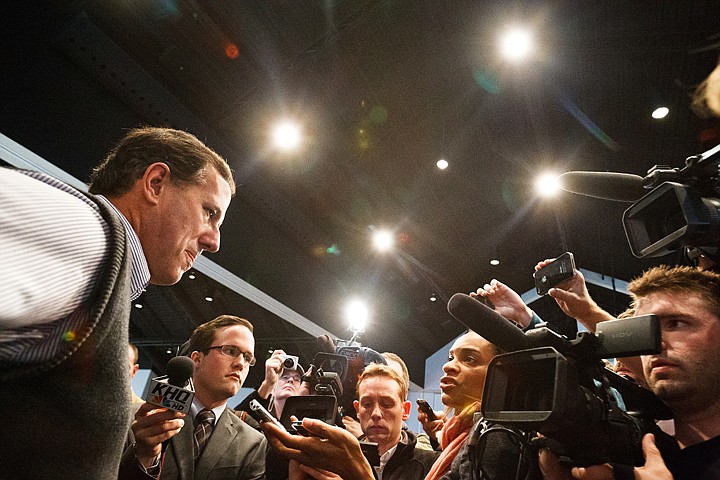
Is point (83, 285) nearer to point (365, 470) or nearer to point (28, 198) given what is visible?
point (28, 198)

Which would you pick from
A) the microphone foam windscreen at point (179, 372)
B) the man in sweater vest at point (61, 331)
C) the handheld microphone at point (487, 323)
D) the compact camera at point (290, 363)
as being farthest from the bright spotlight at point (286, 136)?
the man in sweater vest at point (61, 331)

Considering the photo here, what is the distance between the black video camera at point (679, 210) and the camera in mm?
1037

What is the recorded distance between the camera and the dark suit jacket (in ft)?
6.10

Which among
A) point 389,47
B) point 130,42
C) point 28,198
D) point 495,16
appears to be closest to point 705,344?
point 28,198

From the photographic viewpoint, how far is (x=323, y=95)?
3.91m

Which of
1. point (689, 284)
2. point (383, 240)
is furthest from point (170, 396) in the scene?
point (383, 240)

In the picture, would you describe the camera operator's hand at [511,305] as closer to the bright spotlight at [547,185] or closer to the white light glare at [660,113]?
the white light glare at [660,113]

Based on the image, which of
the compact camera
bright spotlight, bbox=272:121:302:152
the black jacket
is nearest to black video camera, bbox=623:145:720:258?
the black jacket

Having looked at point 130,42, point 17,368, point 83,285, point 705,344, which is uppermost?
point 130,42

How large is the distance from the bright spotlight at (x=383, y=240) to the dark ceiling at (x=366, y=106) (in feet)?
0.54

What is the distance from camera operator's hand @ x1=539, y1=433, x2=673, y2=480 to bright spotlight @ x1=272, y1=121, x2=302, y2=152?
3643 millimetres

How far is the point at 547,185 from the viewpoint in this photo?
454cm

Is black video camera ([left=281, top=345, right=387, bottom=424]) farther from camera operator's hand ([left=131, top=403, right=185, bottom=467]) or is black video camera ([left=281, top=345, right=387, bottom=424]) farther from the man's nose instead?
the man's nose

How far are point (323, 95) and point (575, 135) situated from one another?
226 cm
